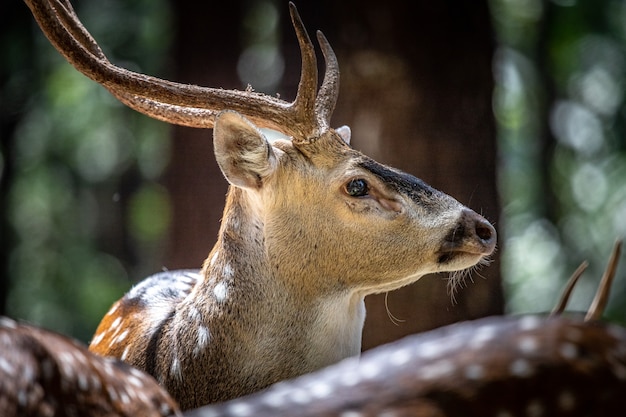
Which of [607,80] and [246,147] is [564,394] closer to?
[246,147]

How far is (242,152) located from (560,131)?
8.61m

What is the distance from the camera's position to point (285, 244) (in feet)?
11.1

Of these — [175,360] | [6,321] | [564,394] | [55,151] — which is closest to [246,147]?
[175,360]

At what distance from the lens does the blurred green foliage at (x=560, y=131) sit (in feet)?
34.4

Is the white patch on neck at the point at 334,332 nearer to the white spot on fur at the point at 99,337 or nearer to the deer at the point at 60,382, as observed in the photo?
the deer at the point at 60,382

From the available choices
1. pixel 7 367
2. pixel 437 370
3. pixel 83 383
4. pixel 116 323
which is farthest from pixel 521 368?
pixel 116 323

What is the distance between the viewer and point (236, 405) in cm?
211

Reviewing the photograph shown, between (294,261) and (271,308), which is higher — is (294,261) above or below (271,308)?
above

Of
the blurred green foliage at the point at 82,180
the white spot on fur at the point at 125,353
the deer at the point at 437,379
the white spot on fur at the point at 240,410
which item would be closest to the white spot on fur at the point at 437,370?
the deer at the point at 437,379

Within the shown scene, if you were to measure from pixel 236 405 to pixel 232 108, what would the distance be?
1.55m

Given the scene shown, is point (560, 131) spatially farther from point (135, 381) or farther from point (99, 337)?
point (135, 381)

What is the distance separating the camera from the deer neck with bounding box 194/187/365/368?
10.7 ft

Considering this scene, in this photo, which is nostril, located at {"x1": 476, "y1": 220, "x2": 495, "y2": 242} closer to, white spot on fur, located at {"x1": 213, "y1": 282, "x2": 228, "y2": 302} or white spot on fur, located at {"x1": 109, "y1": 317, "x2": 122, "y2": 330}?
white spot on fur, located at {"x1": 213, "y1": 282, "x2": 228, "y2": 302}

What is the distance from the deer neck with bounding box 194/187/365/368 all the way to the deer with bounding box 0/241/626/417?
3.51 ft
